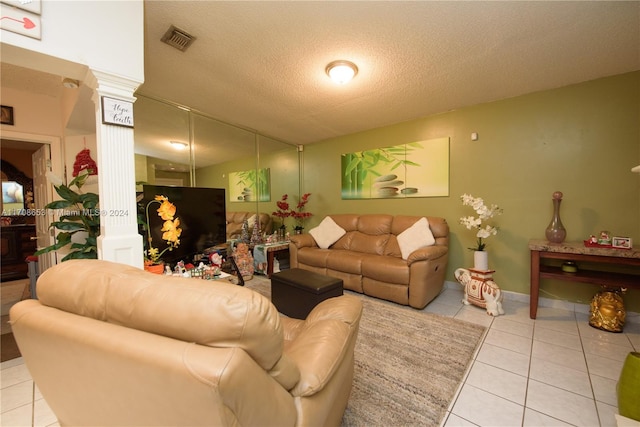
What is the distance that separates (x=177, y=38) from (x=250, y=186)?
2.55 metres

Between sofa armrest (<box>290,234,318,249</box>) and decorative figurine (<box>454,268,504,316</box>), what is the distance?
6.84ft

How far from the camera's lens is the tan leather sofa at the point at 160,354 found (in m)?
0.58

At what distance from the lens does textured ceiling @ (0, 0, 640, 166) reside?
1663 millimetres

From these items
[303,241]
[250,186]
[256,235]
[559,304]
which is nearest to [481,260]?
[559,304]

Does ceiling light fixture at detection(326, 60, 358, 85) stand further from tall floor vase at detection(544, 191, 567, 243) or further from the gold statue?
the gold statue

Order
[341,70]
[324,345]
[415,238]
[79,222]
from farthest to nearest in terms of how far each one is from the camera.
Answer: [415,238] < [341,70] < [79,222] < [324,345]

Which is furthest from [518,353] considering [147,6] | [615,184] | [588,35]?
[147,6]

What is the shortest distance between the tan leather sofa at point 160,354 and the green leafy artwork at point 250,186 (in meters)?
3.32

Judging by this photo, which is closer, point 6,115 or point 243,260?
point 6,115

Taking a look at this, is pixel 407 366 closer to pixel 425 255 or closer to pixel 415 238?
pixel 425 255

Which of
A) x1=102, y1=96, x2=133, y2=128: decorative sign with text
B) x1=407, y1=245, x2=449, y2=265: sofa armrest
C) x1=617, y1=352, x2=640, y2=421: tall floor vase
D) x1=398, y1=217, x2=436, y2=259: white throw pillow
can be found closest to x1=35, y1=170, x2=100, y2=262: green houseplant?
x1=102, y1=96, x2=133, y2=128: decorative sign with text

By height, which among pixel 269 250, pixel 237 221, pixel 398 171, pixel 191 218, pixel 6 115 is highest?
Answer: pixel 6 115

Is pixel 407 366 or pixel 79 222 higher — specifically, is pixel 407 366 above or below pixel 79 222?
below

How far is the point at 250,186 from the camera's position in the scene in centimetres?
427
